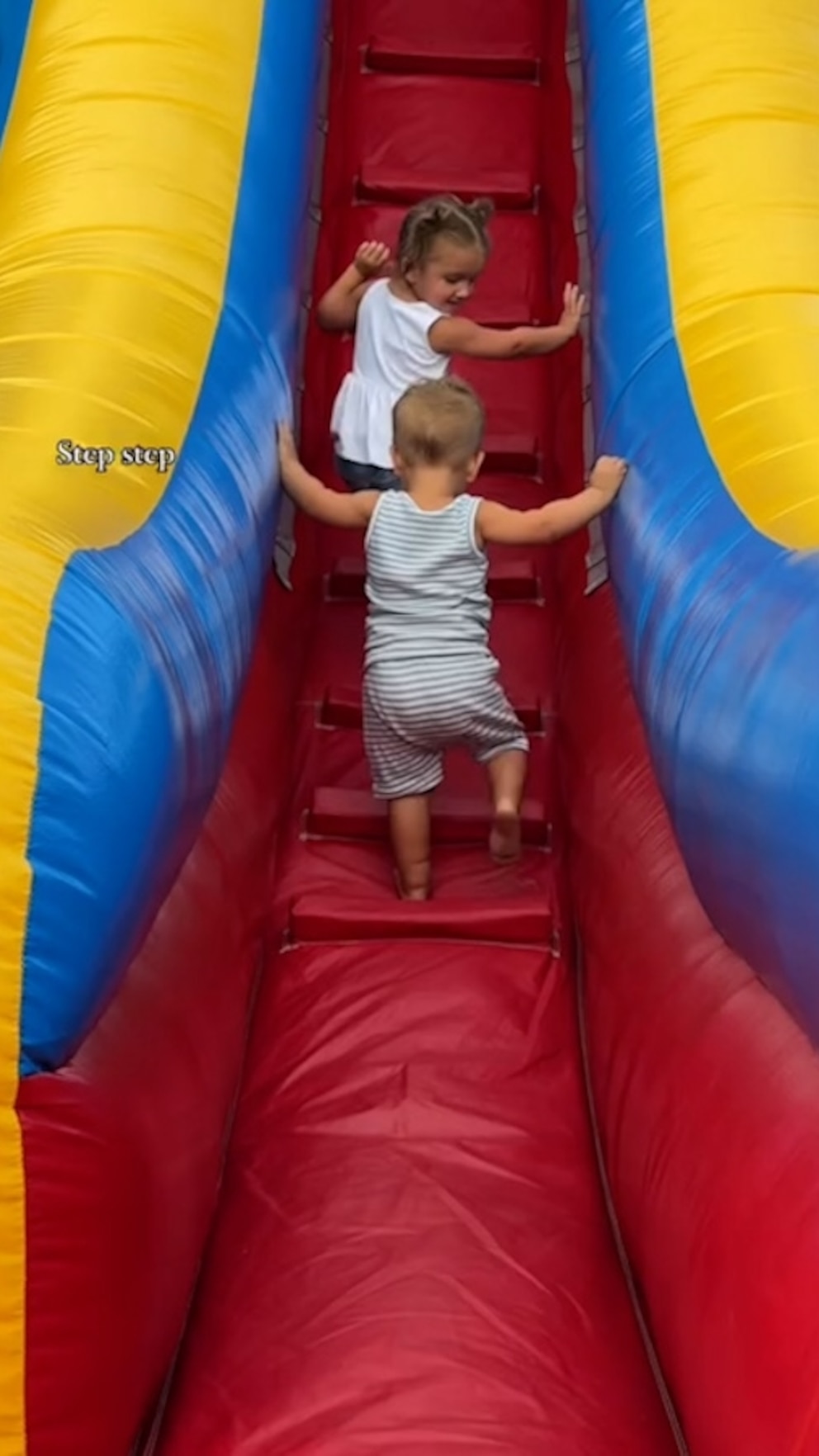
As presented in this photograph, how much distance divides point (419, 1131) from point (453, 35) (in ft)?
7.29

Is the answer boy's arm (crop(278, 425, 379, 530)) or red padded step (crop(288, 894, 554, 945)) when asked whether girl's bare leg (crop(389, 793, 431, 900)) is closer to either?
red padded step (crop(288, 894, 554, 945))

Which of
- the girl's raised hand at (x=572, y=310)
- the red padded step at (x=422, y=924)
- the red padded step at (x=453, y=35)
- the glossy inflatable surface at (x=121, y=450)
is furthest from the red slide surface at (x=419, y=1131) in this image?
the red padded step at (x=453, y=35)

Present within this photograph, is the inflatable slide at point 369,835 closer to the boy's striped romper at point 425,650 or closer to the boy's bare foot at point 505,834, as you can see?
the boy's bare foot at point 505,834

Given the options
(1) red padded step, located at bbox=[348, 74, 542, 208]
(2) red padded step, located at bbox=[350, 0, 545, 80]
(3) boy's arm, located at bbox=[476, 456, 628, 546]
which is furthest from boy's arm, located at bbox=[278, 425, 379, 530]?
(2) red padded step, located at bbox=[350, 0, 545, 80]

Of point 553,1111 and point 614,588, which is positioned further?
point 614,588

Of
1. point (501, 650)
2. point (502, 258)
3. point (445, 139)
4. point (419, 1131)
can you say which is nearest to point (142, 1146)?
point (419, 1131)

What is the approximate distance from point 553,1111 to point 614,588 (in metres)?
0.66

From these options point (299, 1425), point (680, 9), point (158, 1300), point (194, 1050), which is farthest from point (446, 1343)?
point (680, 9)

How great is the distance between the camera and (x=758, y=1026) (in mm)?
1491

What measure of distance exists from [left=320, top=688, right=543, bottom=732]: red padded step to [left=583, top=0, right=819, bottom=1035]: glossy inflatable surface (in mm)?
323

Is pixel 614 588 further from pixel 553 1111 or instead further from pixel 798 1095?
pixel 798 1095

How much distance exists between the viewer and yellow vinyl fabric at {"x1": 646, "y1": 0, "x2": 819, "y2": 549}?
5.86 ft

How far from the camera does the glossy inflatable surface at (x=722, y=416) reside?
1364 mm

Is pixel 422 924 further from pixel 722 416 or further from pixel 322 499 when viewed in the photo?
pixel 722 416
